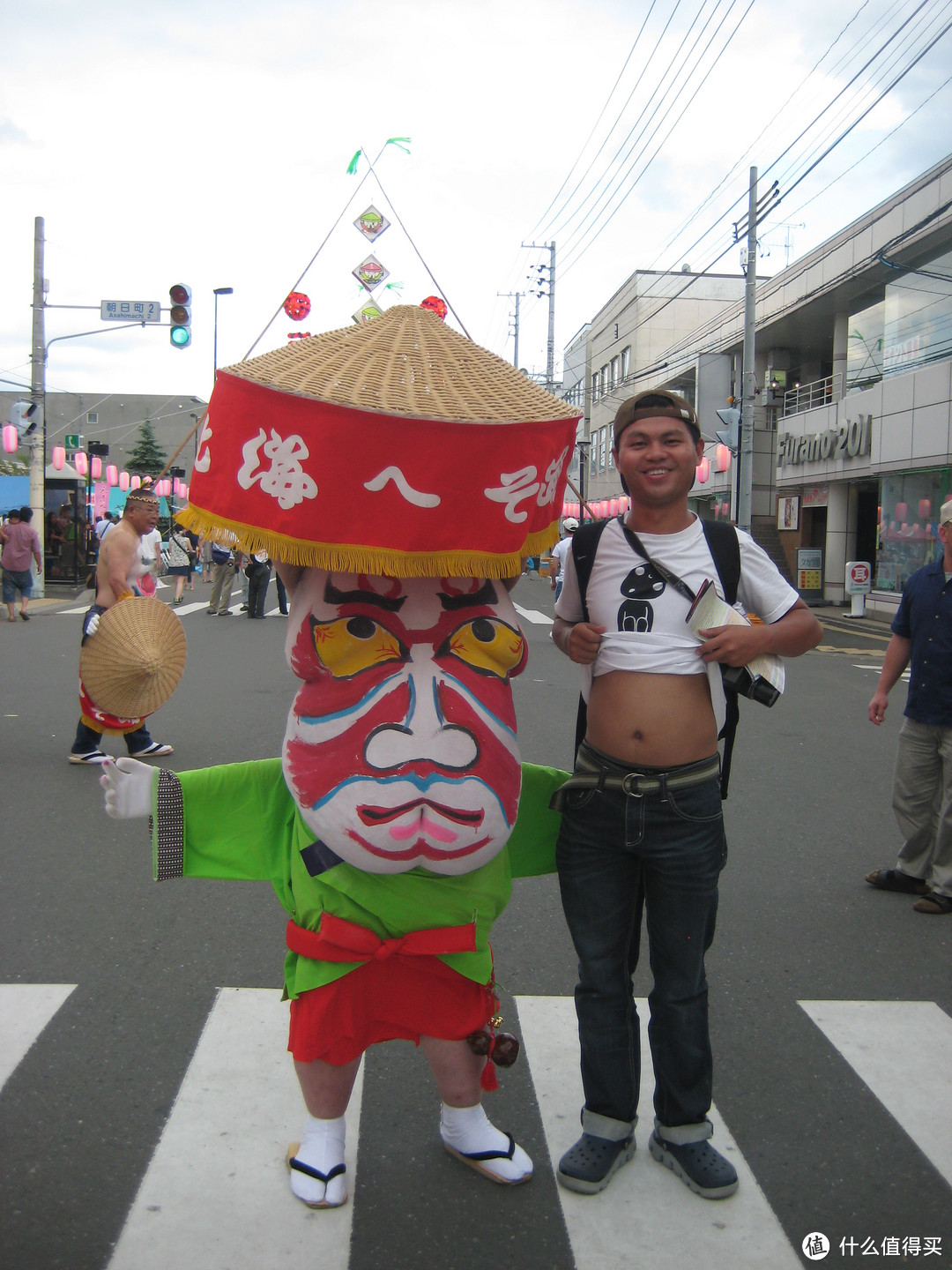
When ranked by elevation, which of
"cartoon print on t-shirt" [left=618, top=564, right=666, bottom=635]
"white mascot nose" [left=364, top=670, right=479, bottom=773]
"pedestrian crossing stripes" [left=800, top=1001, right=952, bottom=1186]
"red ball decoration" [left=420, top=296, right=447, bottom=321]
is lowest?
"pedestrian crossing stripes" [left=800, top=1001, right=952, bottom=1186]

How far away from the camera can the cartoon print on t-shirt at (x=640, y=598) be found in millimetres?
2531

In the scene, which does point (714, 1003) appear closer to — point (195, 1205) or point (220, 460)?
point (195, 1205)

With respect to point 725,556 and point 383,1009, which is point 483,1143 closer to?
point 383,1009

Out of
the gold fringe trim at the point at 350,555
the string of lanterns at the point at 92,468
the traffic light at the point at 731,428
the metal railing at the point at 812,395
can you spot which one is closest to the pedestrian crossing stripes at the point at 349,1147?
the gold fringe trim at the point at 350,555

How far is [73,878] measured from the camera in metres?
4.64

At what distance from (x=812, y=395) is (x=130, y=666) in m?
27.2

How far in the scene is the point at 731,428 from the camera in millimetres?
23031

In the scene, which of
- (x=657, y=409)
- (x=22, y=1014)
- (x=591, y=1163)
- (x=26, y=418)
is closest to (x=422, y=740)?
(x=657, y=409)

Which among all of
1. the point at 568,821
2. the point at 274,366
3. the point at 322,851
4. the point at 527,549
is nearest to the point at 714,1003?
the point at 568,821

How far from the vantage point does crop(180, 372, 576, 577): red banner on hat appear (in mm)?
2113

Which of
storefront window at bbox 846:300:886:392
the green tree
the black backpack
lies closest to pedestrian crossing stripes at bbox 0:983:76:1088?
the black backpack

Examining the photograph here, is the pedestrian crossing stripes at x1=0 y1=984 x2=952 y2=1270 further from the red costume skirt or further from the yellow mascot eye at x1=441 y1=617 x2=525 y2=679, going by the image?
the yellow mascot eye at x1=441 y1=617 x2=525 y2=679

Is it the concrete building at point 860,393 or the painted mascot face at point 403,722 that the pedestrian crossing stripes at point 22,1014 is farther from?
the concrete building at point 860,393

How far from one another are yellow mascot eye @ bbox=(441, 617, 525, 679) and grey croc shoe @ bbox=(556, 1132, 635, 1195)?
4.01ft
